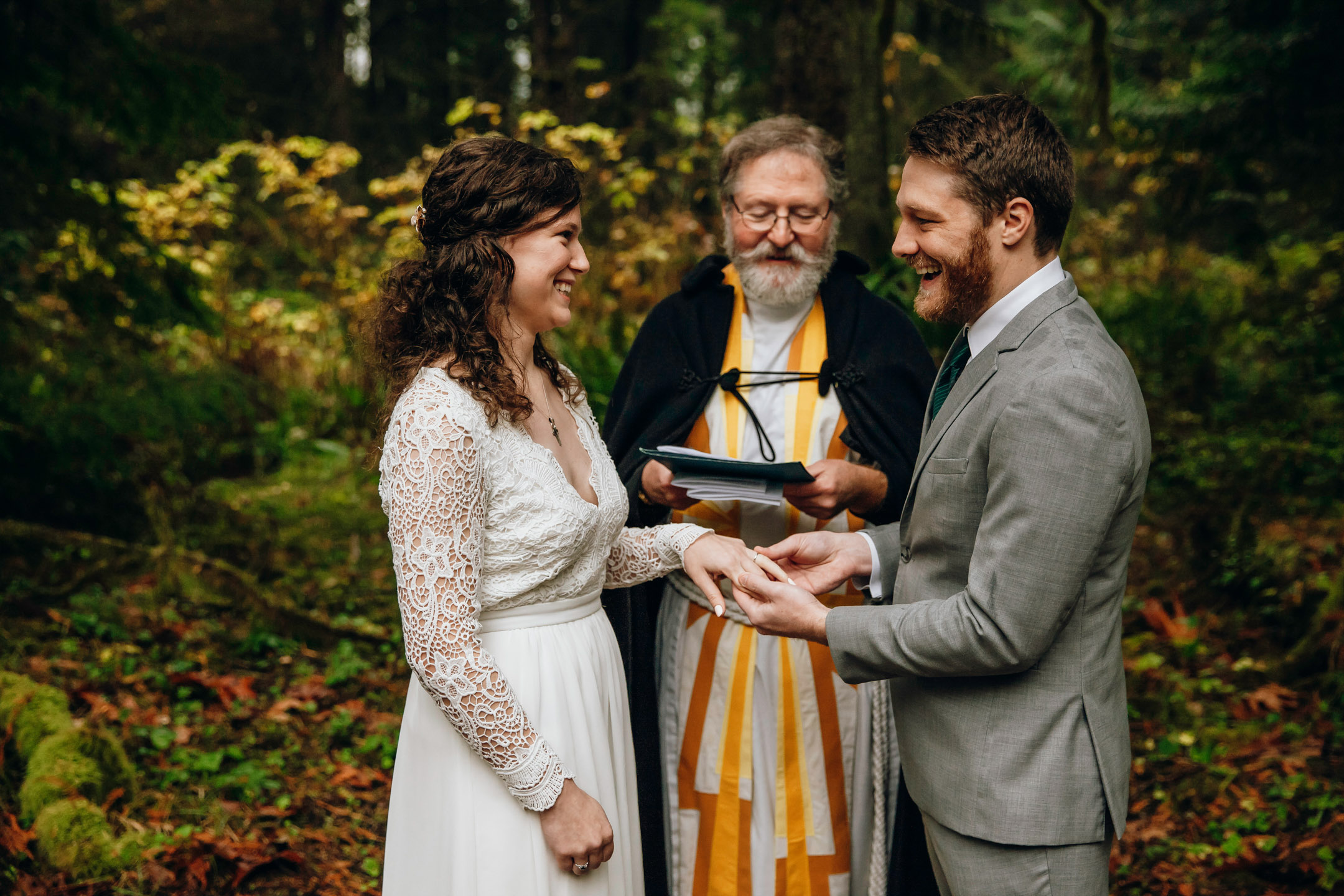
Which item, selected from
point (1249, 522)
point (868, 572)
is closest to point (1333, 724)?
point (1249, 522)

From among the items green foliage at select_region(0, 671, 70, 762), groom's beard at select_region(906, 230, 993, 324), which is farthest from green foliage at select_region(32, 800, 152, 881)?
groom's beard at select_region(906, 230, 993, 324)

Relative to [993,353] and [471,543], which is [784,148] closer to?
[993,353]

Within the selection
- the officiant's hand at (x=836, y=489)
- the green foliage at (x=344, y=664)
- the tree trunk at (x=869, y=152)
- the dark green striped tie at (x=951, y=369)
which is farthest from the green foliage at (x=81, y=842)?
the tree trunk at (x=869, y=152)

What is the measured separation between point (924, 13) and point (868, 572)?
515cm

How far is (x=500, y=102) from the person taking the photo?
12.9 metres

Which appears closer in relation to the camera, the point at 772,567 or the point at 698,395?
the point at 772,567

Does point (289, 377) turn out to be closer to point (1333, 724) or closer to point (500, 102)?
point (500, 102)

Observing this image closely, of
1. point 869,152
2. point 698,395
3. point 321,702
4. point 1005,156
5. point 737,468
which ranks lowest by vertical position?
point 321,702

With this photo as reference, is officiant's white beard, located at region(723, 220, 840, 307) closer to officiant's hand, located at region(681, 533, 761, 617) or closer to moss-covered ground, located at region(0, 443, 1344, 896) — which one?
officiant's hand, located at region(681, 533, 761, 617)

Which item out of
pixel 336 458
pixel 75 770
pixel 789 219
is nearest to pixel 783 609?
pixel 789 219

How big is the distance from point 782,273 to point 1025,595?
1431mm

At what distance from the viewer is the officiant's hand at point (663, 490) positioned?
275 cm

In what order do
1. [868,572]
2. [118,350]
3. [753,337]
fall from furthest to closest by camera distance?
1. [118,350]
2. [753,337]
3. [868,572]

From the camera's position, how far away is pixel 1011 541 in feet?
5.54
